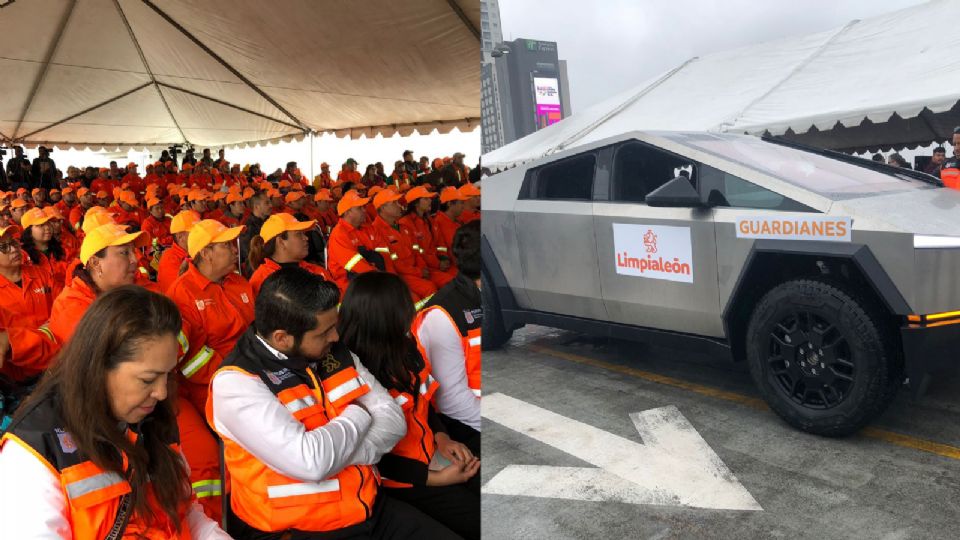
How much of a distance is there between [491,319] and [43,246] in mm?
3130

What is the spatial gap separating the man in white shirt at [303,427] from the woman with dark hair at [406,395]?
0.50 feet

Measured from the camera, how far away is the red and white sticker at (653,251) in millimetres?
1117

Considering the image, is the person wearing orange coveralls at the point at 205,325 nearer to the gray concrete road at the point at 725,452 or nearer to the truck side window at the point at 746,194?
the gray concrete road at the point at 725,452

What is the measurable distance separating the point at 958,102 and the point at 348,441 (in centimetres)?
113

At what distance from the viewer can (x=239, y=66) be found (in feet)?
27.0

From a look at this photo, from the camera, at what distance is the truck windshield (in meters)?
1.05

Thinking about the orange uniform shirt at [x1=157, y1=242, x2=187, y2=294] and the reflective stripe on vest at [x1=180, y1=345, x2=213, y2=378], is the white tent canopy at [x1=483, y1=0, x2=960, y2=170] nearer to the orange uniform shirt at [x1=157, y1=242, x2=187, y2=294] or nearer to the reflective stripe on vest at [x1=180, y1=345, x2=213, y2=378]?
the reflective stripe on vest at [x1=180, y1=345, x2=213, y2=378]

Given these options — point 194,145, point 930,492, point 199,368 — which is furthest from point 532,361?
point 194,145

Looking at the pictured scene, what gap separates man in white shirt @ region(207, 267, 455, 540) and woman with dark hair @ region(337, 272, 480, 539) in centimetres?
15

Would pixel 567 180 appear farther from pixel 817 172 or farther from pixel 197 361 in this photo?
pixel 197 361

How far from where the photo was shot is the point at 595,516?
127 centimetres

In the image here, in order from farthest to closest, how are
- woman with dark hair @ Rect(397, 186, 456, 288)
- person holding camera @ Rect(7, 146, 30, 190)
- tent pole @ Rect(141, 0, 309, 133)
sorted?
person holding camera @ Rect(7, 146, 30, 190)
tent pole @ Rect(141, 0, 309, 133)
woman with dark hair @ Rect(397, 186, 456, 288)

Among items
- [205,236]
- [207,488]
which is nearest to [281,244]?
[205,236]

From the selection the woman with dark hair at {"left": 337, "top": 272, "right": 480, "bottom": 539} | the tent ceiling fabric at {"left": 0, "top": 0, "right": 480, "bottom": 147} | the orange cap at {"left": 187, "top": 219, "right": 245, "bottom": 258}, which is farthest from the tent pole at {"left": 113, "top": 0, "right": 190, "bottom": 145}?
the woman with dark hair at {"left": 337, "top": 272, "right": 480, "bottom": 539}
